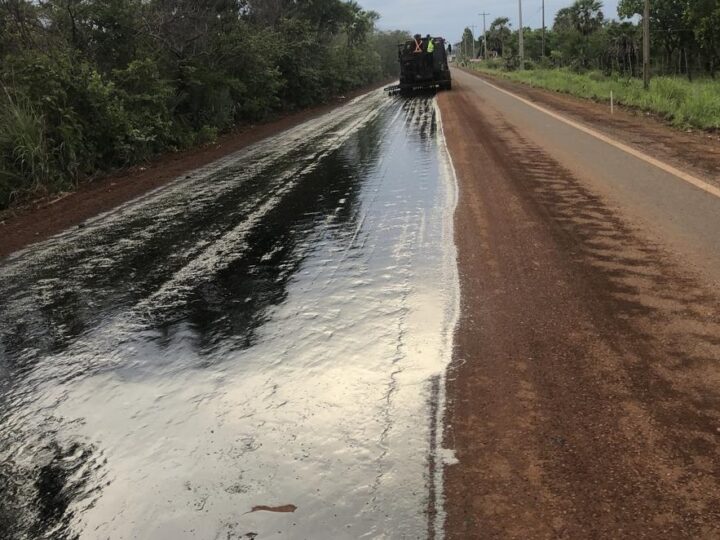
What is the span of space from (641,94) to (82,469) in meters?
21.2

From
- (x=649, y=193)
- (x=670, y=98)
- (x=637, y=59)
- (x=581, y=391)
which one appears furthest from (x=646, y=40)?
(x=637, y=59)

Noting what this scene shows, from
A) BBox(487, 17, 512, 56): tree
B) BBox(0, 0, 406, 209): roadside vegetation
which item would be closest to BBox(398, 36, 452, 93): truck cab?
BBox(0, 0, 406, 209): roadside vegetation

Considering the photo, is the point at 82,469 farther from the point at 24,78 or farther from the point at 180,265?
the point at 24,78

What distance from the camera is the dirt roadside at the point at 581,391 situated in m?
2.64

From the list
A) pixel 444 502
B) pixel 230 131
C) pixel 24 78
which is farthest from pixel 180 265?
pixel 230 131

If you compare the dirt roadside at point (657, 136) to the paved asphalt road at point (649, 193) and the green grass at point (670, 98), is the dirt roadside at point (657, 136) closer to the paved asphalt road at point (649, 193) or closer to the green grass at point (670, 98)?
the green grass at point (670, 98)

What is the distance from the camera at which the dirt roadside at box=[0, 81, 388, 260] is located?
805 cm

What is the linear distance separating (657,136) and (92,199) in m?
11.0

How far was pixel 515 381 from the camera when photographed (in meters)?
3.67

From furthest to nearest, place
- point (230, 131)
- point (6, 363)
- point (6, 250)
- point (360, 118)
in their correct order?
point (360, 118), point (230, 131), point (6, 250), point (6, 363)

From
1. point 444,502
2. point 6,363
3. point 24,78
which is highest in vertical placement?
point 24,78

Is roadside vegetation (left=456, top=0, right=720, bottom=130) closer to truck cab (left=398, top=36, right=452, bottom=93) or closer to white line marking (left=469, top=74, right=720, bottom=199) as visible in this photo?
white line marking (left=469, top=74, right=720, bottom=199)

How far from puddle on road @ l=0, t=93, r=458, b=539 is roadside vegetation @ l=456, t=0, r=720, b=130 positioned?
12.0m

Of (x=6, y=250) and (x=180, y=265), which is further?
(x=6, y=250)
